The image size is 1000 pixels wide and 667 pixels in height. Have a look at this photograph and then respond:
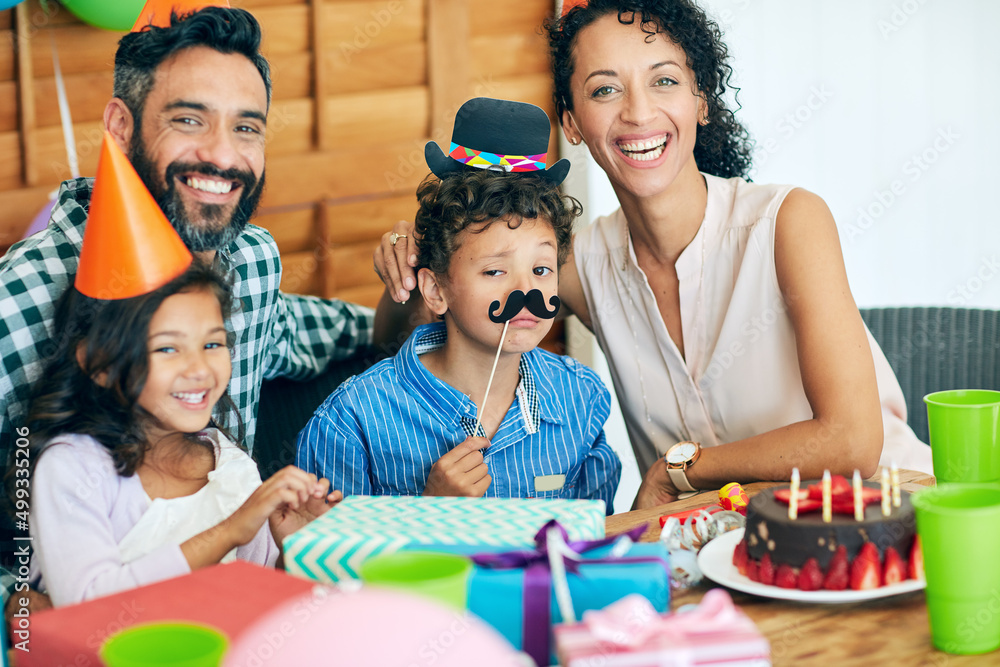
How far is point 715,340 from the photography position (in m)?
1.80

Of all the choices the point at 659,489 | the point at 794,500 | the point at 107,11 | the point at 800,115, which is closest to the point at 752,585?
the point at 794,500

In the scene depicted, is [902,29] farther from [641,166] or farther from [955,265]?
[641,166]

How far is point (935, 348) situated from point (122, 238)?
1.74 metres

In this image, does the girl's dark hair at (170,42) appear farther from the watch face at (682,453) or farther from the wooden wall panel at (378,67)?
the wooden wall panel at (378,67)

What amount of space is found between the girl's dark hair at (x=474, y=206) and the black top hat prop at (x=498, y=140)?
2 cm

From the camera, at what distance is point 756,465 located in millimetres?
A: 1523

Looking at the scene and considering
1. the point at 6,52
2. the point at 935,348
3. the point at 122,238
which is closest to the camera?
the point at 122,238

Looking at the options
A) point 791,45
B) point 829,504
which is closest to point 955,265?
point 791,45

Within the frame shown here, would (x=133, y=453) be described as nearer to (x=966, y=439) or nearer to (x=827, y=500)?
(x=827, y=500)

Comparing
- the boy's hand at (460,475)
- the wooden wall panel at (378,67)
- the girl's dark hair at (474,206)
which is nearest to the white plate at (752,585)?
the boy's hand at (460,475)

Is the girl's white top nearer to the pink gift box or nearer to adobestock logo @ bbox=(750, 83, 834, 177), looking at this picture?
the pink gift box

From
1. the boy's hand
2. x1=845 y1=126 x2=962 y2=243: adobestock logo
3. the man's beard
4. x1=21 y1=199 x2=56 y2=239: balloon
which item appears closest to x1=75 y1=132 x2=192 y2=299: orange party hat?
the man's beard

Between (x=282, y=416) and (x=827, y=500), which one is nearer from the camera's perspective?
(x=827, y=500)

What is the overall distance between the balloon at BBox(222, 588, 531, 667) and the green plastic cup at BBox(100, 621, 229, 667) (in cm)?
3
